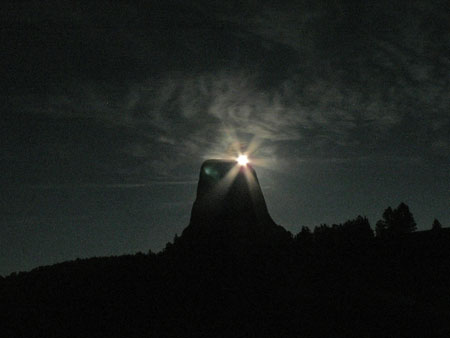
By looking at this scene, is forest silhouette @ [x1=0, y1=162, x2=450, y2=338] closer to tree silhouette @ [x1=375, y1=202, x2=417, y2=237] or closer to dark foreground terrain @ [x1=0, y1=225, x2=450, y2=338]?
dark foreground terrain @ [x1=0, y1=225, x2=450, y2=338]

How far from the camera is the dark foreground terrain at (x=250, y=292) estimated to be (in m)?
23.2

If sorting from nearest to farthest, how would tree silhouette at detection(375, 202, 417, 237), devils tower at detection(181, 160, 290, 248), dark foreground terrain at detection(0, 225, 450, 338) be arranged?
dark foreground terrain at detection(0, 225, 450, 338)
devils tower at detection(181, 160, 290, 248)
tree silhouette at detection(375, 202, 417, 237)

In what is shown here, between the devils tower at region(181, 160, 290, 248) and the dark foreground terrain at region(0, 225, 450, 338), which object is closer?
the dark foreground terrain at region(0, 225, 450, 338)

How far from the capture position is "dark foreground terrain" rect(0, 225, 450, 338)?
2325 centimetres

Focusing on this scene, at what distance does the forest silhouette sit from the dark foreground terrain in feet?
0.33

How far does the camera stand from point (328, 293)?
1058 inches

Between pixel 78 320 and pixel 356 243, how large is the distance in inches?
1015

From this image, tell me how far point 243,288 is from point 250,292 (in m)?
1.07

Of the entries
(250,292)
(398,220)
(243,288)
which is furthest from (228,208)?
(398,220)

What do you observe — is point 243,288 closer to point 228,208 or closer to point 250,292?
point 250,292

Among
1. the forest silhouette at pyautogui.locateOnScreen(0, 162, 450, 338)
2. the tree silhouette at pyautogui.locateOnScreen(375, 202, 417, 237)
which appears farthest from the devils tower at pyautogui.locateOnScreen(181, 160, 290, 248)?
the tree silhouette at pyautogui.locateOnScreen(375, 202, 417, 237)

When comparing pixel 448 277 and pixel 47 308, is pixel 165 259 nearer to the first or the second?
pixel 47 308

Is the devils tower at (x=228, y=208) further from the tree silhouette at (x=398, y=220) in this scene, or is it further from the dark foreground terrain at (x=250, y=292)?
the tree silhouette at (x=398, y=220)

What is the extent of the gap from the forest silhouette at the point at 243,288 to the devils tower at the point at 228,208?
0.14 m
